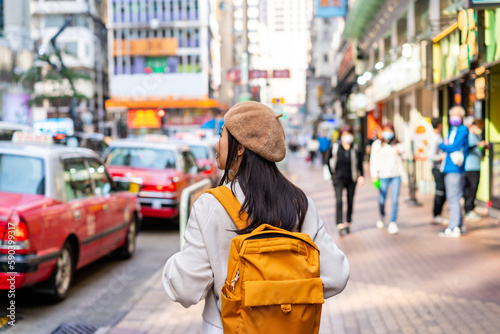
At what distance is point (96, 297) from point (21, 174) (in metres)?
1.55

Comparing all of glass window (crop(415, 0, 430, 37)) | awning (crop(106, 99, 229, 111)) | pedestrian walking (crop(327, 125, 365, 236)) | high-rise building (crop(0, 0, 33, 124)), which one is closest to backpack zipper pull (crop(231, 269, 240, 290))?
pedestrian walking (crop(327, 125, 365, 236))

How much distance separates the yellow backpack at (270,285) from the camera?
2154 mm

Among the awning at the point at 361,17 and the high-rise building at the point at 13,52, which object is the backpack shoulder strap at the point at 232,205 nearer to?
the awning at the point at 361,17

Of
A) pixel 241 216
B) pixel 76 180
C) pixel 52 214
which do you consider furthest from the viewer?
pixel 76 180

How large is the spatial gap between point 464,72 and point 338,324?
848 centimetres

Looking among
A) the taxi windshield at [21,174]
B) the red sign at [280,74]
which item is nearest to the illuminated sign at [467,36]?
the taxi windshield at [21,174]

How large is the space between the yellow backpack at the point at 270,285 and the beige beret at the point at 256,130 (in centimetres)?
32

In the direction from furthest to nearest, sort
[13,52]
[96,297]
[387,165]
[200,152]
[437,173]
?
[13,52] → [200,152] → [437,173] → [387,165] → [96,297]

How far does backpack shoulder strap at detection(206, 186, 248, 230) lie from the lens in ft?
7.58

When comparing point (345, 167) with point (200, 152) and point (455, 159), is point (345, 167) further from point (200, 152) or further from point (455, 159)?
point (200, 152)

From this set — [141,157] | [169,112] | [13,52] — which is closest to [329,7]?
[13,52]

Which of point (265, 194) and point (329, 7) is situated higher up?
point (329, 7)

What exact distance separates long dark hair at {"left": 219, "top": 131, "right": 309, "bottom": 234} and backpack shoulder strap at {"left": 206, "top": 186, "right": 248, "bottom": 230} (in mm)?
17

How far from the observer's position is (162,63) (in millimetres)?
66750
